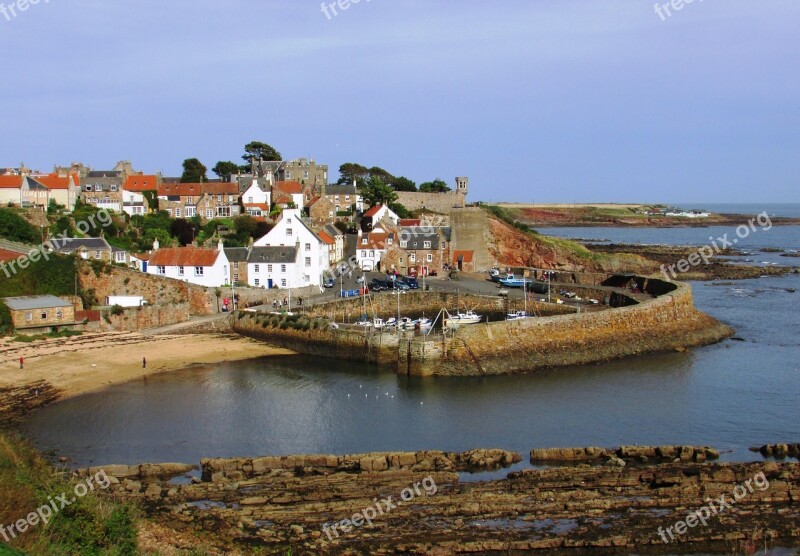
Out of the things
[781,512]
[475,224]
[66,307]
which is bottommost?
[781,512]

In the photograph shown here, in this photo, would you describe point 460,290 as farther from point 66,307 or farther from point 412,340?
point 66,307

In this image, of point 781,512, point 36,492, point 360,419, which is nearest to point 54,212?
point 360,419

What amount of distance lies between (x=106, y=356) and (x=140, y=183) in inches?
1129

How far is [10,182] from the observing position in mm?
53656

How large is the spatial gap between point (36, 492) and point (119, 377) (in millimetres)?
16579

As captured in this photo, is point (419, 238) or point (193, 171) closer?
point (419, 238)

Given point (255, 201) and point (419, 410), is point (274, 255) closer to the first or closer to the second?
point (255, 201)

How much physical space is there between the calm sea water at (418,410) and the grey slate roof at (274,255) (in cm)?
1202

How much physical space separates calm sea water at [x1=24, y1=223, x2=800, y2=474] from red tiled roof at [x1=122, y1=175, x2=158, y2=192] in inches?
1120

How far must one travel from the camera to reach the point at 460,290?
4891cm

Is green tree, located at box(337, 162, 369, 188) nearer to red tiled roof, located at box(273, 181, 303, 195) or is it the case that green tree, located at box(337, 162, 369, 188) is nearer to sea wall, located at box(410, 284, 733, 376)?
red tiled roof, located at box(273, 181, 303, 195)

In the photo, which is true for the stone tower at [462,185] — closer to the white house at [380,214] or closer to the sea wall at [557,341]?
the white house at [380,214]

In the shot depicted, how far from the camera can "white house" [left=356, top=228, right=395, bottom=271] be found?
55.7 metres

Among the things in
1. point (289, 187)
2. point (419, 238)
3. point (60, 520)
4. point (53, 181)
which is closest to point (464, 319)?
point (419, 238)
